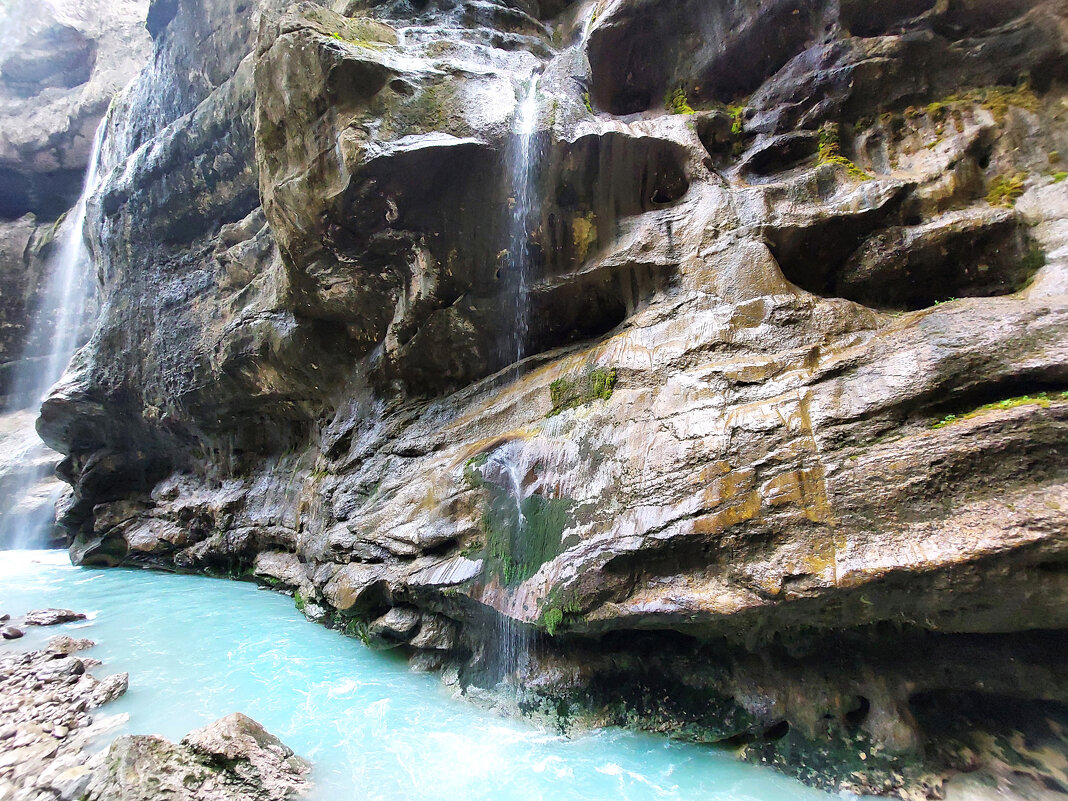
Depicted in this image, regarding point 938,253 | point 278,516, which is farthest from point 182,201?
point 938,253

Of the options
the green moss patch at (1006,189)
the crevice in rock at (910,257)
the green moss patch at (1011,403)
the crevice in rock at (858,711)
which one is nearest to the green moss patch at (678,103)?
the crevice in rock at (910,257)

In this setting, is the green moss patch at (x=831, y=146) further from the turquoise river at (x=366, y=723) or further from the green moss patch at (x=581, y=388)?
the turquoise river at (x=366, y=723)

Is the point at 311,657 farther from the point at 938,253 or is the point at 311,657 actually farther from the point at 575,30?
the point at 575,30

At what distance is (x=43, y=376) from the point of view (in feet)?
78.6

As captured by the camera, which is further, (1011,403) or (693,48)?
(693,48)

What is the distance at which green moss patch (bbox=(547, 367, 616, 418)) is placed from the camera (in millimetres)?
5777

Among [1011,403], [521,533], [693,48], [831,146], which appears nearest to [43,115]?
[693,48]

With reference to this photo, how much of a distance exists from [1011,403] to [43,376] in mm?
34028

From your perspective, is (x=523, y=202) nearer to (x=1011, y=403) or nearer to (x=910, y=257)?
(x=910, y=257)

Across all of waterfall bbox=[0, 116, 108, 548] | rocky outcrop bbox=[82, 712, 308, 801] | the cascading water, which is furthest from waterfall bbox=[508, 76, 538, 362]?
waterfall bbox=[0, 116, 108, 548]

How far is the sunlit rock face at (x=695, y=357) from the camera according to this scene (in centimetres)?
360

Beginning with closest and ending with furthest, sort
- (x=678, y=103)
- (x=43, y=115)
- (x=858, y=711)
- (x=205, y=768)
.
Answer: (x=205, y=768) → (x=858, y=711) → (x=678, y=103) → (x=43, y=115)

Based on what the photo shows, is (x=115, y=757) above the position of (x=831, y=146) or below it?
below

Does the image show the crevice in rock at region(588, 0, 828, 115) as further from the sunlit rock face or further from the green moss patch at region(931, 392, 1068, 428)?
the green moss patch at region(931, 392, 1068, 428)
